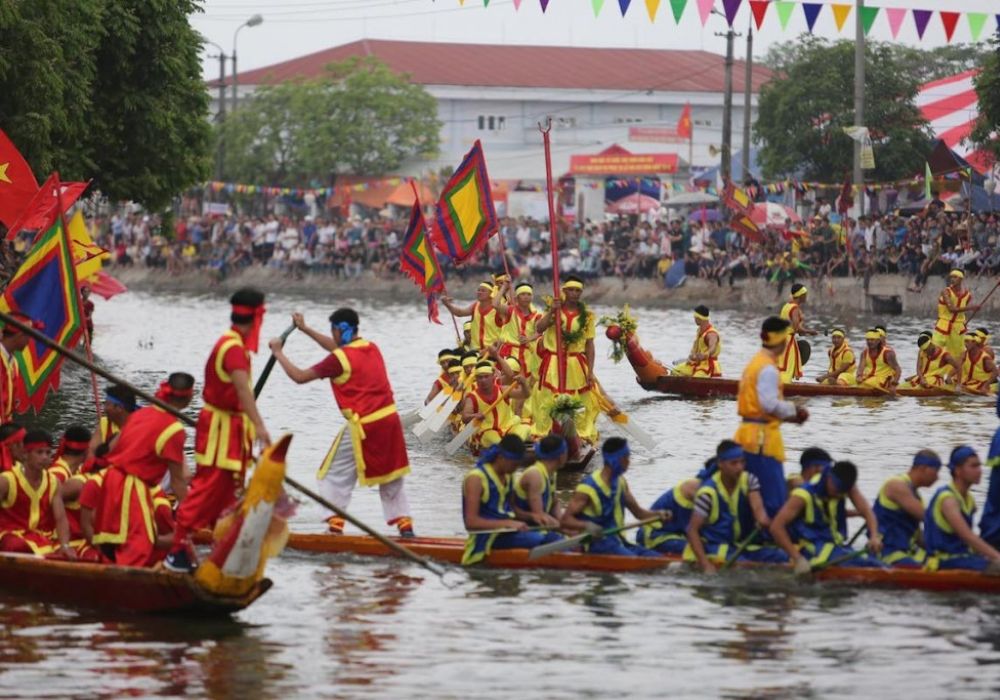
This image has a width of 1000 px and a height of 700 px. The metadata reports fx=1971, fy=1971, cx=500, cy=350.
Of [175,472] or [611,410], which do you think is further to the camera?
[611,410]

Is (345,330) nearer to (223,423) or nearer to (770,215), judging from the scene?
(223,423)

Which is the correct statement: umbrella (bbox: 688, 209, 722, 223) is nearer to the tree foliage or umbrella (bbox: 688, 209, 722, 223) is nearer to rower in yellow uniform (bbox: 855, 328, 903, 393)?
the tree foliage

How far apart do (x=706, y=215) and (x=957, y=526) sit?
40447mm

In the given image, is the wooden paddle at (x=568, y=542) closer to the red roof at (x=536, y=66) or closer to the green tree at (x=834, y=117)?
the green tree at (x=834, y=117)

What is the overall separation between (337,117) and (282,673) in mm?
64228

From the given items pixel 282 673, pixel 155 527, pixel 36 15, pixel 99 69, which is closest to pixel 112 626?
pixel 155 527

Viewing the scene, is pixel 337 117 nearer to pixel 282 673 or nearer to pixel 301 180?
pixel 301 180

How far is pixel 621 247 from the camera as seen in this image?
51.1 m

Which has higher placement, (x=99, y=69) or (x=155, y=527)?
(x=99, y=69)

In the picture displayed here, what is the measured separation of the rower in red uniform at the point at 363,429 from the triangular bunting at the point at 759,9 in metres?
17.8

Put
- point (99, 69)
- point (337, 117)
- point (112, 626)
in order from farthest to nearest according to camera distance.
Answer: point (337, 117)
point (99, 69)
point (112, 626)

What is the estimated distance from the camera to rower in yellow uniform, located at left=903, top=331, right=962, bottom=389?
Answer: 25031 millimetres

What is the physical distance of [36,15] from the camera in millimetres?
24547

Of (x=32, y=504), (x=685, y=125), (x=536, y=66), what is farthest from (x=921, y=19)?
(x=536, y=66)
